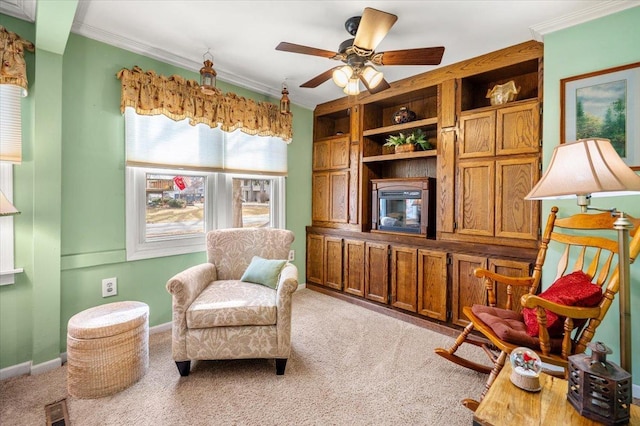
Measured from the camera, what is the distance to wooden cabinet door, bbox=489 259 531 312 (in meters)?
2.36

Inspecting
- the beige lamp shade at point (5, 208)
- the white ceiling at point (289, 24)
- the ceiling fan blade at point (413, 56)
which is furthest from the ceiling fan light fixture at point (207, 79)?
the beige lamp shade at point (5, 208)

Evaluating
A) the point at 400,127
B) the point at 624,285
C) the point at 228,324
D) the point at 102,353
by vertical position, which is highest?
the point at 400,127

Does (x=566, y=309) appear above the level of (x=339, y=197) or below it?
below

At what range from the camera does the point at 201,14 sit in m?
2.16

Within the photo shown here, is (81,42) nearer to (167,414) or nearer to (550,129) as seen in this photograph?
(167,414)

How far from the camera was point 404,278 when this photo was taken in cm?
310

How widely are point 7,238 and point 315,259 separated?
2902 millimetres

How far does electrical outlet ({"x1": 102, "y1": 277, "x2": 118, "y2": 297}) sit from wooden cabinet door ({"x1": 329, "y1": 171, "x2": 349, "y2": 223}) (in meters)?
2.39

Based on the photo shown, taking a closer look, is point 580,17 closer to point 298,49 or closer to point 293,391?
point 298,49

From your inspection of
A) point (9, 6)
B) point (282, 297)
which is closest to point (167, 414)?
point (282, 297)

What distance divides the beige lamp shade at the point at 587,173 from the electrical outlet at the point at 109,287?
9.80 feet

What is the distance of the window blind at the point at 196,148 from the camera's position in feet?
8.53

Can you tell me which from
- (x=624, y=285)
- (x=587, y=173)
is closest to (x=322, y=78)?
(x=587, y=173)

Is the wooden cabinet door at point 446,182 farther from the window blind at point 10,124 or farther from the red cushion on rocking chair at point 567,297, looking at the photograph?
the window blind at point 10,124
